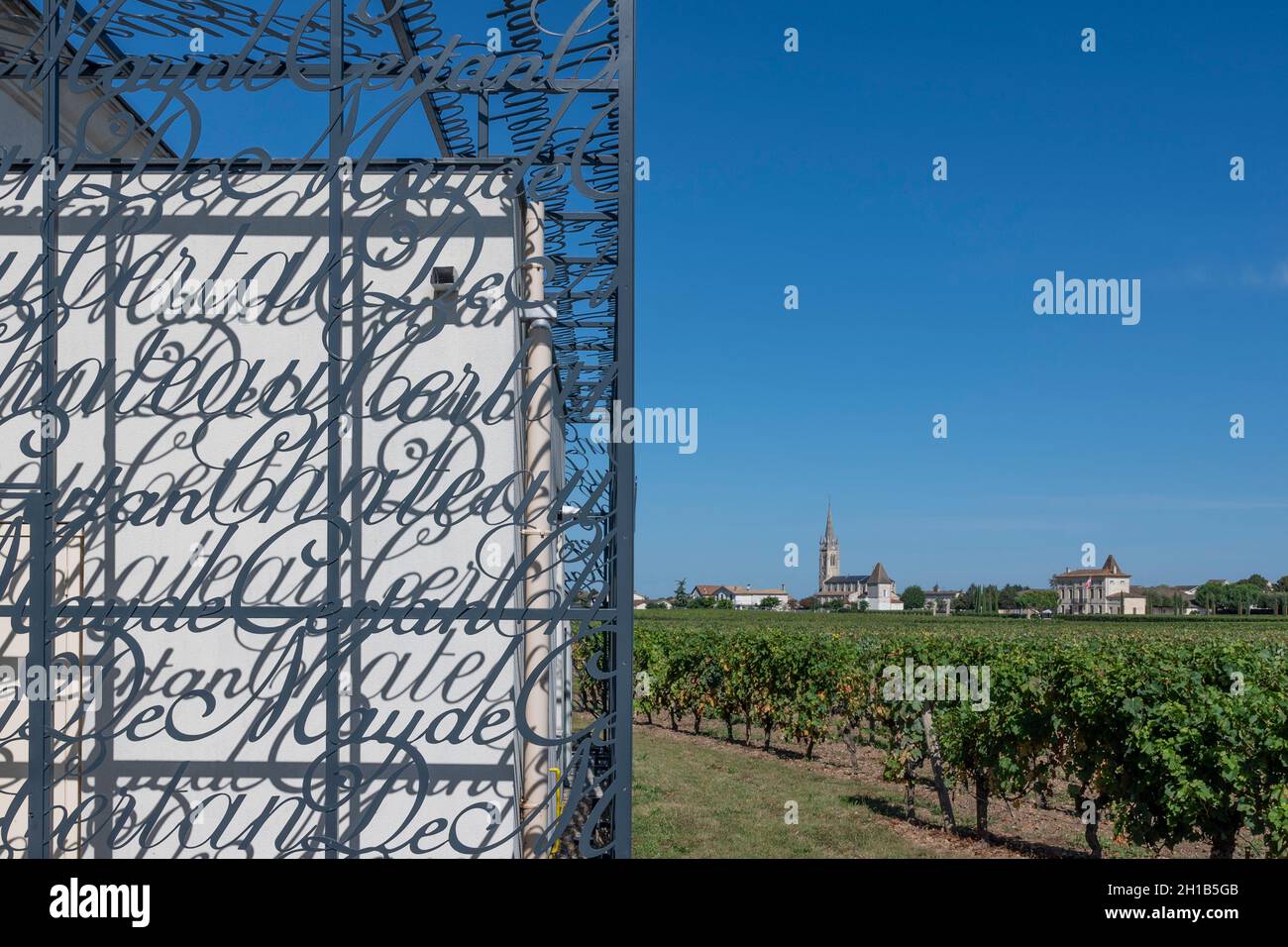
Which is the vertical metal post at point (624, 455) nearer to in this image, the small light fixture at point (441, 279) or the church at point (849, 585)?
the small light fixture at point (441, 279)

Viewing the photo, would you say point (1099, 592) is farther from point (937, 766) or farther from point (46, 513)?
point (46, 513)

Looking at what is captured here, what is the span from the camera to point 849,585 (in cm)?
13412

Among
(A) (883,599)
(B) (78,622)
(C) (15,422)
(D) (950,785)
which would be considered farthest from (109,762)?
(A) (883,599)

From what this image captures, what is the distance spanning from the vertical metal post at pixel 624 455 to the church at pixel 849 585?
103 m

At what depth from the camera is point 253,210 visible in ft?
12.8

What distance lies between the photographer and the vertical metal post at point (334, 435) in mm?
3359

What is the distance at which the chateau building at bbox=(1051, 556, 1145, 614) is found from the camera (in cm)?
8412

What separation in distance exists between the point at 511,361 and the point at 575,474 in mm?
891

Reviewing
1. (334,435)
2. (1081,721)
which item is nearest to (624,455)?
→ (334,435)

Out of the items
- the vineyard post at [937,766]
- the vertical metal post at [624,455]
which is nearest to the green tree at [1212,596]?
the vineyard post at [937,766]

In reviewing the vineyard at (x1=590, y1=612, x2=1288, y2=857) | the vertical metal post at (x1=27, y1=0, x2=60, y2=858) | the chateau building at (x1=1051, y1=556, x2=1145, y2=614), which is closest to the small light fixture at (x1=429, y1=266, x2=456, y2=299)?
the vertical metal post at (x1=27, y1=0, x2=60, y2=858)

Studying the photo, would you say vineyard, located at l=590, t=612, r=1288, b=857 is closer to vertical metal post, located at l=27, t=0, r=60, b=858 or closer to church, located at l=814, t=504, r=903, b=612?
vertical metal post, located at l=27, t=0, r=60, b=858

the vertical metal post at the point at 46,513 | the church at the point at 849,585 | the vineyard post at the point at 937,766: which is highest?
the vertical metal post at the point at 46,513
